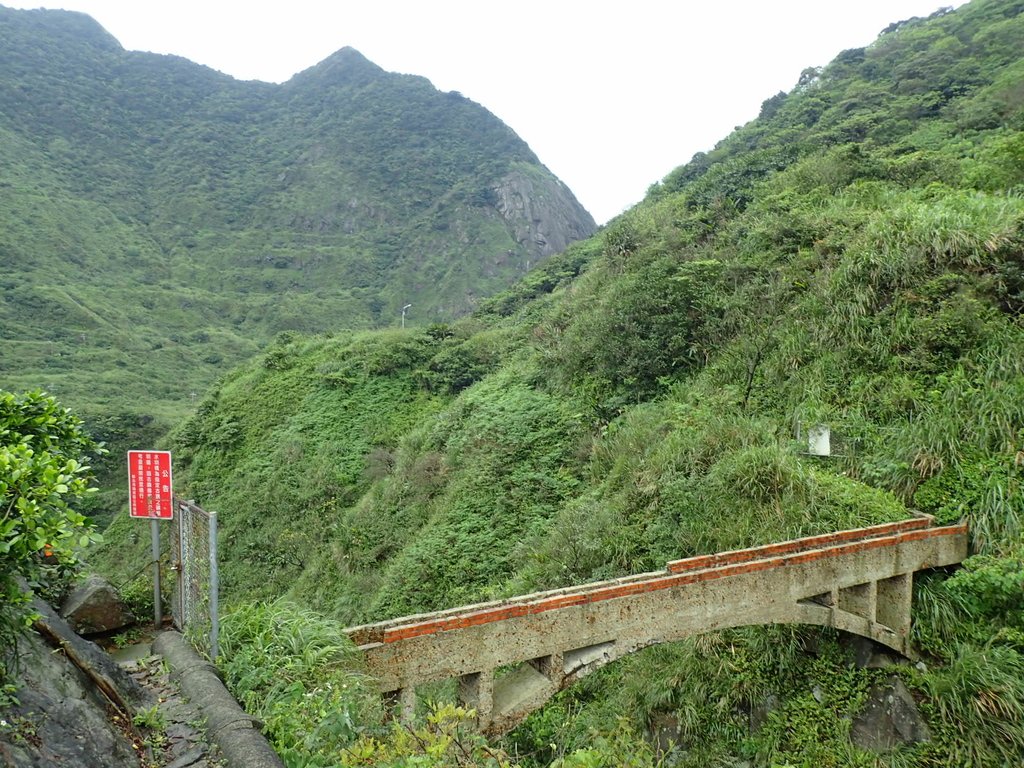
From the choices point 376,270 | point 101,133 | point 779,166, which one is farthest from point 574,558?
point 101,133

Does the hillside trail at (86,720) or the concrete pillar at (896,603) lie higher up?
the hillside trail at (86,720)

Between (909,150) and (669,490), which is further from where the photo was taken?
(909,150)

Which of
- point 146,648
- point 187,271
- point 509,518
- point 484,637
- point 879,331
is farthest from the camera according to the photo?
point 187,271

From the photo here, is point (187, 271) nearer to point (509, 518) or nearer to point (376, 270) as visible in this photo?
point (376, 270)

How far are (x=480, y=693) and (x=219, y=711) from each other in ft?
6.34

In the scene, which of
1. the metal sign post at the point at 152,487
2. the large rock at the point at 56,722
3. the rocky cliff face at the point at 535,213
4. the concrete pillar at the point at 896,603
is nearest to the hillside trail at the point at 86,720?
the large rock at the point at 56,722

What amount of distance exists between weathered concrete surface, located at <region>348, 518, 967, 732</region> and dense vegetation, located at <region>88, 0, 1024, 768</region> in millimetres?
414

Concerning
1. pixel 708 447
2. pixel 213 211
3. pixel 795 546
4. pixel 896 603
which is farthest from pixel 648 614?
pixel 213 211

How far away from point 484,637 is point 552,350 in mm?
11339

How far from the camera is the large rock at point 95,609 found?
556cm

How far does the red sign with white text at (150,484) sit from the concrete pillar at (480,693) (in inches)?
134

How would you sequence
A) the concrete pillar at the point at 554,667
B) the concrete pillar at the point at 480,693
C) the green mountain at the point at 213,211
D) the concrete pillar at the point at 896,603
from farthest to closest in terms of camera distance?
the green mountain at the point at 213,211 < the concrete pillar at the point at 896,603 < the concrete pillar at the point at 554,667 < the concrete pillar at the point at 480,693

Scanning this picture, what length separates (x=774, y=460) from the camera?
797 cm

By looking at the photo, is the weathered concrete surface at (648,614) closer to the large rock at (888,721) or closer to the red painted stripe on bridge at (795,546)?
the red painted stripe on bridge at (795,546)
